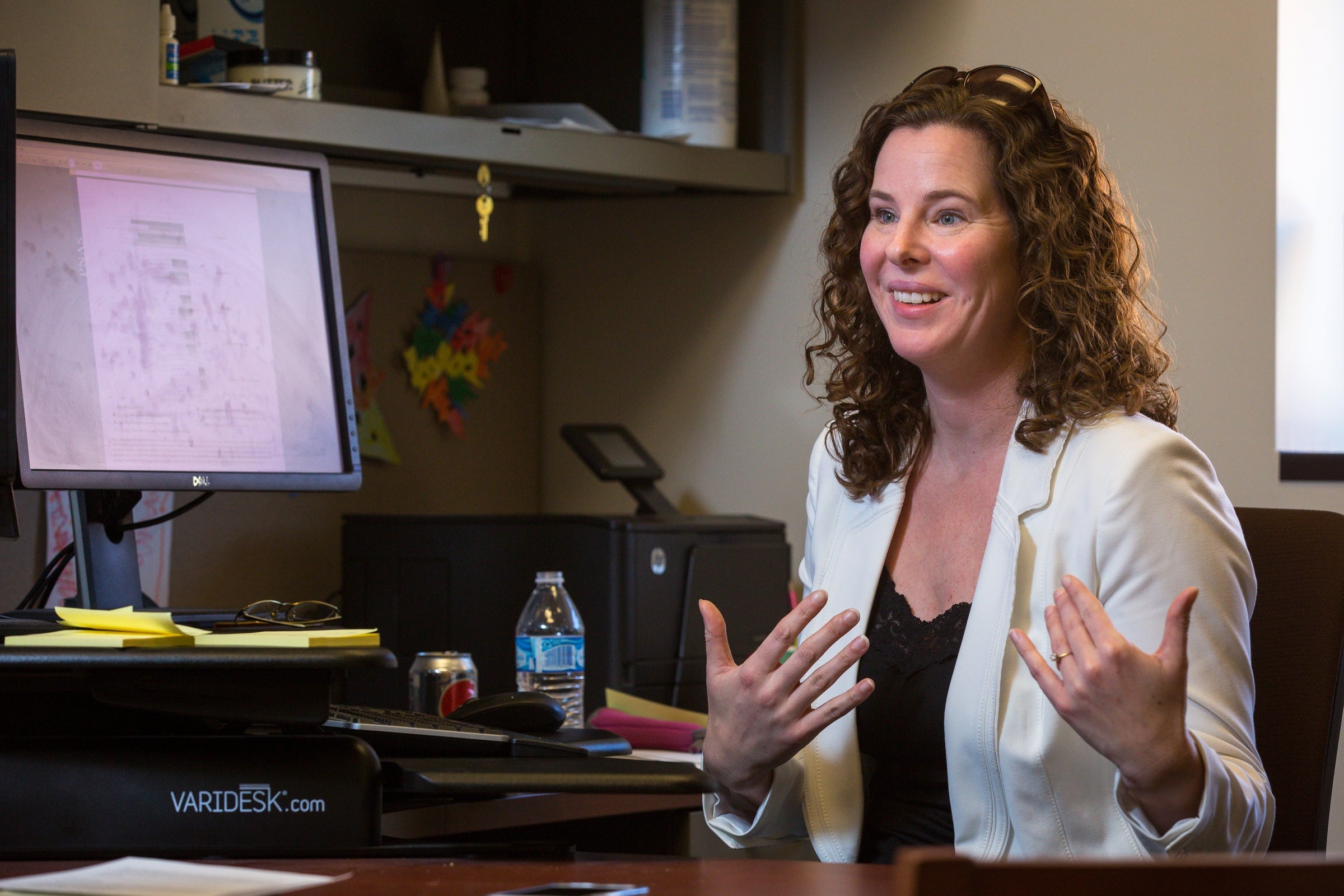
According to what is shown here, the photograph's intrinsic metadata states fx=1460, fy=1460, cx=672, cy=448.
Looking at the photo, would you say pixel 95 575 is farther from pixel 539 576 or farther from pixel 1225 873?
pixel 1225 873

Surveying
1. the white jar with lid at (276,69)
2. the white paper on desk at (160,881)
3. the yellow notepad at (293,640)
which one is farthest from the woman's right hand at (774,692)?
the white jar with lid at (276,69)

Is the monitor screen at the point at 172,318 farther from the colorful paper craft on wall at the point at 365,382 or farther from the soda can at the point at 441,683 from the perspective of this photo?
the colorful paper craft on wall at the point at 365,382

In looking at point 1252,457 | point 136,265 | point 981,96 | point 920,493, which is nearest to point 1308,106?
point 1252,457

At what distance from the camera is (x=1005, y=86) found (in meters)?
1.48

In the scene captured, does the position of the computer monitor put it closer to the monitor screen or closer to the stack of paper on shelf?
the monitor screen

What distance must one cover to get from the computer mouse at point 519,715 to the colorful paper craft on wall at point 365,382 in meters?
1.04

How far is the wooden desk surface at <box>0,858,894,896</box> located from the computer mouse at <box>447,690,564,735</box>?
343 mm

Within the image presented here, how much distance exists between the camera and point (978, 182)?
1451 mm

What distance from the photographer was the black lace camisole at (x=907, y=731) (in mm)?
1380

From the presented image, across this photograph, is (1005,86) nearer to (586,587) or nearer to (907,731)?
(907,731)

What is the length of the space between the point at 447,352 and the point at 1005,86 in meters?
1.23

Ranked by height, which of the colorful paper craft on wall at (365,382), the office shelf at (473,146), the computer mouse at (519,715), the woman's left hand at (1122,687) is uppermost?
the office shelf at (473,146)

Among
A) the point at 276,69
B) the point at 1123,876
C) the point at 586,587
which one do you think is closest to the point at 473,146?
the point at 276,69

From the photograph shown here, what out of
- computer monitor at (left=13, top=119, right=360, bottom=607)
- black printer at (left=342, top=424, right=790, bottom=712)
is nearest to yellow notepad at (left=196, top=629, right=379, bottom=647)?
computer monitor at (left=13, top=119, right=360, bottom=607)
